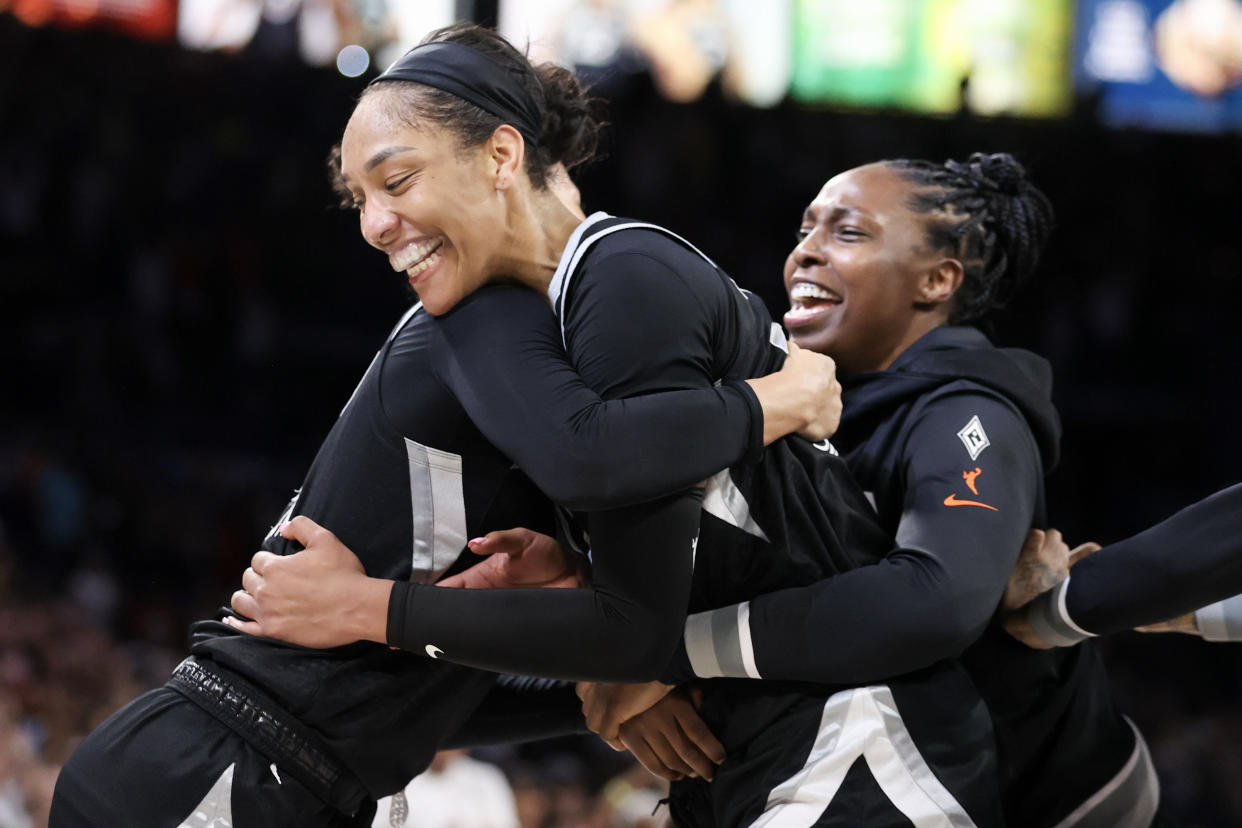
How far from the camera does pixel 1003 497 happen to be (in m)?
2.34

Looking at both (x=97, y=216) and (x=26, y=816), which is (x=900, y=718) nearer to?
(x=26, y=816)

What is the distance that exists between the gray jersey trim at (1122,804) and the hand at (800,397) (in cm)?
97

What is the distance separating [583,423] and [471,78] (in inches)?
24.3

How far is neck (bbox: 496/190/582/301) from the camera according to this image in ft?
7.45

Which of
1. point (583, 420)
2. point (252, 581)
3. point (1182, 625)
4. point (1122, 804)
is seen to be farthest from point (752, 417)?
point (1122, 804)

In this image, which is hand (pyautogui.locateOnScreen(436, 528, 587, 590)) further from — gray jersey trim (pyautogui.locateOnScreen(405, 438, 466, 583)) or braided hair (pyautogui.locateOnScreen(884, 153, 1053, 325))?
braided hair (pyautogui.locateOnScreen(884, 153, 1053, 325))

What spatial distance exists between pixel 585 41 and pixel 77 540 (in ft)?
14.3

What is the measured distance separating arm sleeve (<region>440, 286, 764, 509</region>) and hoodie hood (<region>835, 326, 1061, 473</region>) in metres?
0.57

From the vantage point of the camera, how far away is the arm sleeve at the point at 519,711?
2.71 m

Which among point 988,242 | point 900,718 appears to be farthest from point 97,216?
point 900,718

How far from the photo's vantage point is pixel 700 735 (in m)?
2.39

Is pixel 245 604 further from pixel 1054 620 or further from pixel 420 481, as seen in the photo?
pixel 1054 620

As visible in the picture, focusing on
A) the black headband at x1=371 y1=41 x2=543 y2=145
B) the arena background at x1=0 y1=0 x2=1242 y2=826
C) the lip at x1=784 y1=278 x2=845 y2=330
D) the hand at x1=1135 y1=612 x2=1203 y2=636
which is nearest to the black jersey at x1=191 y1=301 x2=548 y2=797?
the black headband at x1=371 y1=41 x2=543 y2=145

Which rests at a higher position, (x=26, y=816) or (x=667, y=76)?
(x=667, y=76)
